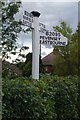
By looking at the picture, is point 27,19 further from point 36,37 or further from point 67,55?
point 67,55

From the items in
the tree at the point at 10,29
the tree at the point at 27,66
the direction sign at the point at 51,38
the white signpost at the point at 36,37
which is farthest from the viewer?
the tree at the point at 27,66

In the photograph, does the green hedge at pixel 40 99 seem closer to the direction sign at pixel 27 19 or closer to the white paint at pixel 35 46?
the white paint at pixel 35 46

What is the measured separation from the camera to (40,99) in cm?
527

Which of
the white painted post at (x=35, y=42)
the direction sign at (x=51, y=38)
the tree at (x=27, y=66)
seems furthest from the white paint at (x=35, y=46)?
the tree at (x=27, y=66)

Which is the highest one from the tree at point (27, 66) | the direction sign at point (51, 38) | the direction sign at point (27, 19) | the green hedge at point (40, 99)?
the direction sign at point (27, 19)

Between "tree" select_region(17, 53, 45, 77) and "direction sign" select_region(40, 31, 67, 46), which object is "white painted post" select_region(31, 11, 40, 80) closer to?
"direction sign" select_region(40, 31, 67, 46)

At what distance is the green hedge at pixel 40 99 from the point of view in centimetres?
471

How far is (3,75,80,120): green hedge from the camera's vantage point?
4707 millimetres

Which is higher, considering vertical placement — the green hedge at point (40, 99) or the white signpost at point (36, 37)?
the white signpost at point (36, 37)

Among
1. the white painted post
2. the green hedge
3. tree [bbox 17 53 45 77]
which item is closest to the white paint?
the white painted post

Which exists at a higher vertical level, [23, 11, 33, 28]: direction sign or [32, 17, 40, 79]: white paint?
[23, 11, 33, 28]: direction sign

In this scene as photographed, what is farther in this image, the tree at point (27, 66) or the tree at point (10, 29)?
the tree at point (27, 66)

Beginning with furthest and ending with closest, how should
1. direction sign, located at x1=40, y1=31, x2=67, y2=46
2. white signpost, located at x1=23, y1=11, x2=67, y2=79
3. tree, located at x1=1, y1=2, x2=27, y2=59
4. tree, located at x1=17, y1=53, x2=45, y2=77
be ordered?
tree, located at x1=17, y1=53, x2=45, y2=77 → tree, located at x1=1, y1=2, x2=27, y2=59 → direction sign, located at x1=40, y1=31, x2=67, y2=46 → white signpost, located at x1=23, y1=11, x2=67, y2=79

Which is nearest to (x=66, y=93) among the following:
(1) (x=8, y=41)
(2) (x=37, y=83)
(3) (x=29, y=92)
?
(2) (x=37, y=83)
